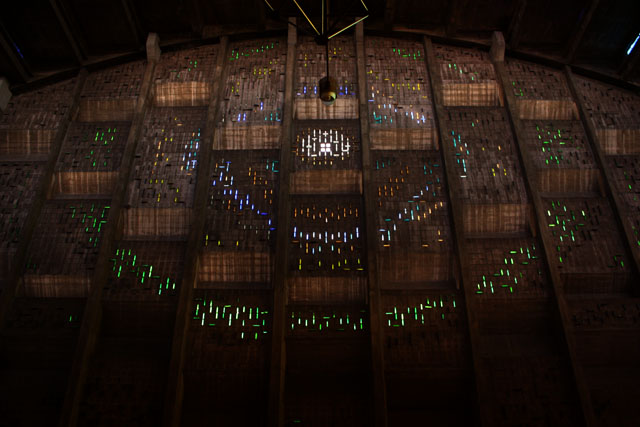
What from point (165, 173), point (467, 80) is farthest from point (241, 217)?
point (467, 80)

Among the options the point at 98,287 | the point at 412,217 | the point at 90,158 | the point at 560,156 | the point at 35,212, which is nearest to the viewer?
the point at 98,287

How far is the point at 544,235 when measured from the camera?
659cm

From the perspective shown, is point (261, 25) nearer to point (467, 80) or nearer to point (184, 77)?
point (184, 77)

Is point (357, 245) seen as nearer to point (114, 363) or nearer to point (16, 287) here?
point (114, 363)

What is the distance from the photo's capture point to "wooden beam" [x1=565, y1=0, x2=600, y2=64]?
7844 millimetres

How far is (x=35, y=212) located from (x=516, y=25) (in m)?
9.02

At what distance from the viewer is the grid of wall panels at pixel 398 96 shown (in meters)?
7.66

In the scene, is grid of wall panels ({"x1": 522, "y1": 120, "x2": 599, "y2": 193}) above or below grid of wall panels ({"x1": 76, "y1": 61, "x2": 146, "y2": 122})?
below

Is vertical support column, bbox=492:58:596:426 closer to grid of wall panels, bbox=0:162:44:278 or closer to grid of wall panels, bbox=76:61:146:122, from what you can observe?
grid of wall panels, bbox=76:61:146:122

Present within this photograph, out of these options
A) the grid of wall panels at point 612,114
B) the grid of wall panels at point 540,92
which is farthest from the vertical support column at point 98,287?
the grid of wall panels at point 612,114

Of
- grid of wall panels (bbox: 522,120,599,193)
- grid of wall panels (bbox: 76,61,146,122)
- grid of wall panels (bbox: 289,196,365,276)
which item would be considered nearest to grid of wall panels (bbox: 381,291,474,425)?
grid of wall panels (bbox: 289,196,365,276)

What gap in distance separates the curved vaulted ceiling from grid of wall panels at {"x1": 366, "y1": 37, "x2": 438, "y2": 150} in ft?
1.66

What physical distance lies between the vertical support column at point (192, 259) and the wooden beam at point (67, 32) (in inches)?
106

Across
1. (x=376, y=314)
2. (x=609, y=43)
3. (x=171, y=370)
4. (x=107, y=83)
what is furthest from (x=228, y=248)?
(x=609, y=43)
